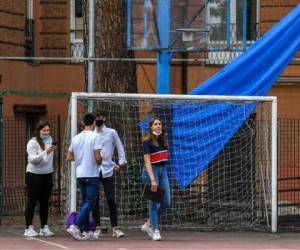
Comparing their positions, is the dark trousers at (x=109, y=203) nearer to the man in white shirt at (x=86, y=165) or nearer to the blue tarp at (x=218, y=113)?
the man in white shirt at (x=86, y=165)

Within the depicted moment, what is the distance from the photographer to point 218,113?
45.7ft

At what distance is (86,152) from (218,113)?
277 centimetres

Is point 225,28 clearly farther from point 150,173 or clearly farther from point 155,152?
point 150,173

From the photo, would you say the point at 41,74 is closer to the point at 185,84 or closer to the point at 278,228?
the point at 185,84

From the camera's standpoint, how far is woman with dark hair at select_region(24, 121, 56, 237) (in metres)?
12.4

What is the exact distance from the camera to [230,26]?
581 inches

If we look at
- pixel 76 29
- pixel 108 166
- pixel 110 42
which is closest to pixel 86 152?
pixel 108 166

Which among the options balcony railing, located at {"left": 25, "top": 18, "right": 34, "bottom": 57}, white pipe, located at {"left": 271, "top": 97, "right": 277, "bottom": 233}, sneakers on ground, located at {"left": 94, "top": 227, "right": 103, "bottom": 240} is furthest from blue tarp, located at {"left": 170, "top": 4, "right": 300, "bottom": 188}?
balcony railing, located at {"left": 25, "top": 18, "right": 34, "bottom": 57}

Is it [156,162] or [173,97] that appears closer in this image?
[156,162]

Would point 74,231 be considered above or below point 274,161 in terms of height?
below

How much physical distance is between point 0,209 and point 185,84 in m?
7.92

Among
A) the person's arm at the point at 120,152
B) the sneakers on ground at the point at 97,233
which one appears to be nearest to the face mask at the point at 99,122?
the person's arm at the point at 120,152

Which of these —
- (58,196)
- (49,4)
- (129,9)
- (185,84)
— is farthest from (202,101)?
(49,4)

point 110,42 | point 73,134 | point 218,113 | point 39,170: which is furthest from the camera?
point 110,42
